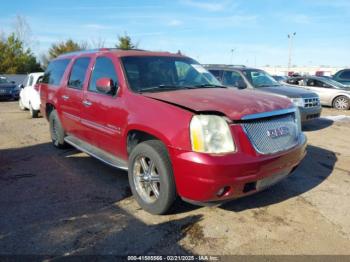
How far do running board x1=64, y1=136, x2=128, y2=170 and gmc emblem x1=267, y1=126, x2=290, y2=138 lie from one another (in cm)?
190

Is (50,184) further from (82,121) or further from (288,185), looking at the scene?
(288,185)

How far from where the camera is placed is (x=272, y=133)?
3.86 metres

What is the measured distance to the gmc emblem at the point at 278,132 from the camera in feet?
12.6

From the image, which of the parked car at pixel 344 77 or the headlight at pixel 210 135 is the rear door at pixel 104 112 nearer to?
the headlight at pixel 210 135

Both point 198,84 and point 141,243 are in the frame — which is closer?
point 141,243

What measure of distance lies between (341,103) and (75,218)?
45.2 ft

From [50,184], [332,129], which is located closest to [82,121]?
[50,184]

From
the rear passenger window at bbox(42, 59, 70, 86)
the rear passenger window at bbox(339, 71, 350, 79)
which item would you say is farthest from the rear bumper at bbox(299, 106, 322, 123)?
the rear passenger window at bbox(339, 71, 350, 79)

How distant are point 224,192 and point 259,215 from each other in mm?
779

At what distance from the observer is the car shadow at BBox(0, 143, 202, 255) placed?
11.2 ft

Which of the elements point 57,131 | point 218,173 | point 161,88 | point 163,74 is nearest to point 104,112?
point 161,88

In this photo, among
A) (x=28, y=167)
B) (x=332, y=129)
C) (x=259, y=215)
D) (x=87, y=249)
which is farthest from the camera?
(x=332, y=129)

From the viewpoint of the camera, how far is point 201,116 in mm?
3566

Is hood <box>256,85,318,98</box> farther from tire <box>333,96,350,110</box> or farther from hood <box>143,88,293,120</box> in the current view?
tire <box>333,96,350,110</box>
